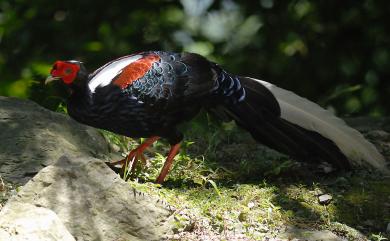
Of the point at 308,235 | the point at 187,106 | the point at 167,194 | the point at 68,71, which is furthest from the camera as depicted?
the point at 187,106

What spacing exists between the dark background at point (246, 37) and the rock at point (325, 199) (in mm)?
2092

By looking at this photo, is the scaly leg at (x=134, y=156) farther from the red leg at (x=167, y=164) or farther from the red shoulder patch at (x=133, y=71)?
the red shoulder patch at (x=133, y=71)

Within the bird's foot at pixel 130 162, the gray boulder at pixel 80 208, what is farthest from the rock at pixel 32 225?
the bird's foot at pixel 130 162

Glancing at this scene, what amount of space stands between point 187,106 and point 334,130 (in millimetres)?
1029

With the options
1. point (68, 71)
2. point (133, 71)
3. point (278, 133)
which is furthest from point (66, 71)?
point (278, 133)

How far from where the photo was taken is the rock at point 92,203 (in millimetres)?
3766

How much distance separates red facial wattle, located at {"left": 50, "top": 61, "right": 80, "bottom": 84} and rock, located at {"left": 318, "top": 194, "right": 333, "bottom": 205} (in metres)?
1.67

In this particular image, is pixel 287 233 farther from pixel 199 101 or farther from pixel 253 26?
pixel 253 26

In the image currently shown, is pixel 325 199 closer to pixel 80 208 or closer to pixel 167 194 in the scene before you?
pixel 167 194

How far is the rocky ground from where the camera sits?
3799mm

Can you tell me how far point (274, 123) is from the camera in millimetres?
5164

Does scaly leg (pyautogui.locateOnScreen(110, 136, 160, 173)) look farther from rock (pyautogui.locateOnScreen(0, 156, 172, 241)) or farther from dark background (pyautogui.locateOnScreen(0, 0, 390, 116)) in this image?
dark background (pyautogui.locateOnScreen(0, 0, 390, 116))

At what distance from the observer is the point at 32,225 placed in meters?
3.43

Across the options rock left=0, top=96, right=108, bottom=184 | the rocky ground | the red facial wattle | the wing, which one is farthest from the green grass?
the red facial wattle
